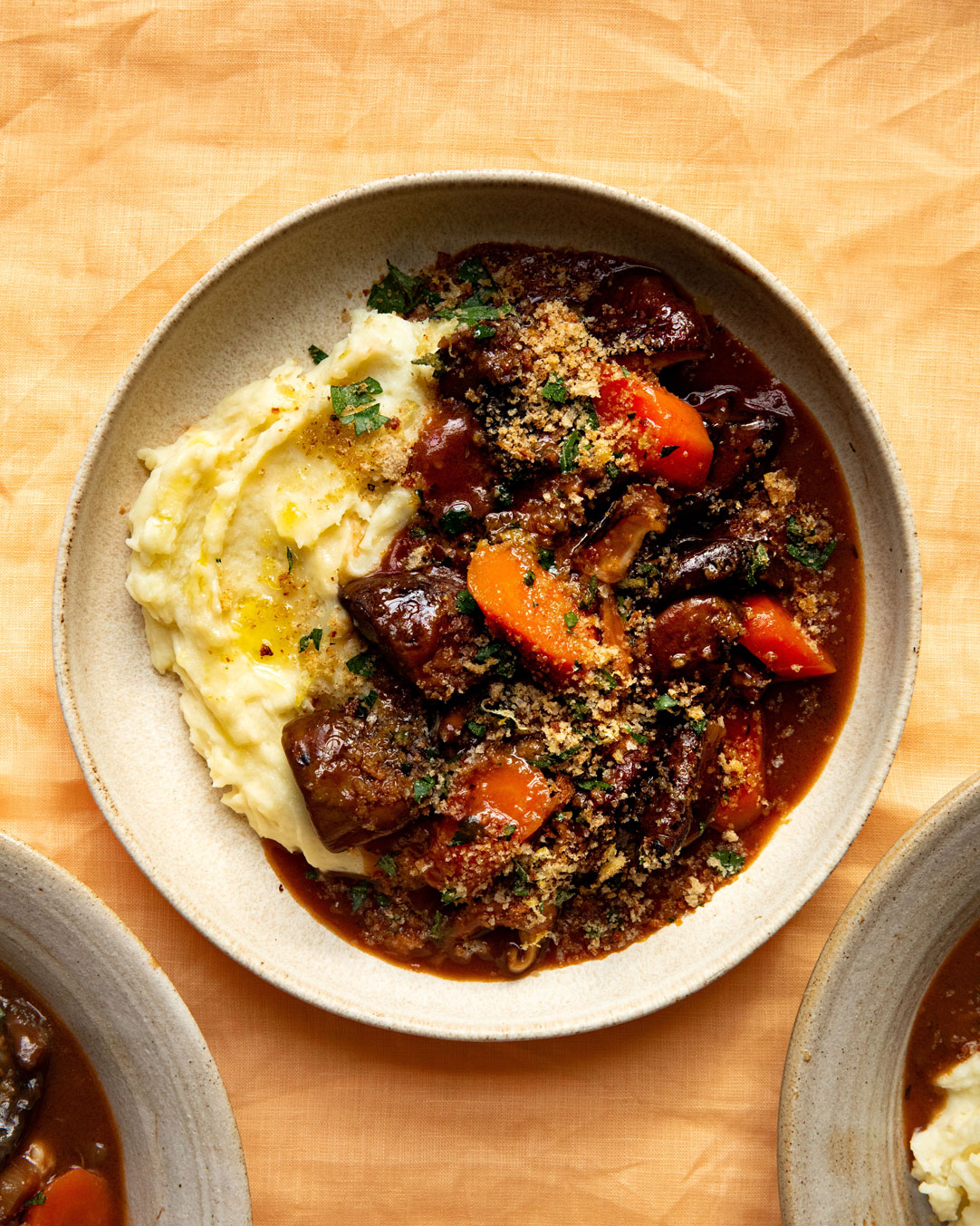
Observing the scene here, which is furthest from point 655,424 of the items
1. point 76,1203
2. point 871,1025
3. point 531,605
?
point 76,1203

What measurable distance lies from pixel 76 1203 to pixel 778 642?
363 cm

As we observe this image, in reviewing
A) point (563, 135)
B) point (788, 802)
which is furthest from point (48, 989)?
point (563, 135)

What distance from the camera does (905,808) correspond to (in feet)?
13.8

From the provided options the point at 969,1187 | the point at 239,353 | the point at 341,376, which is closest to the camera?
the point at 969,1187

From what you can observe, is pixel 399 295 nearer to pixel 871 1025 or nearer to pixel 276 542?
pixel 276 542

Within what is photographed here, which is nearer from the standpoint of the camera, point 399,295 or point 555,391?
point 555,391

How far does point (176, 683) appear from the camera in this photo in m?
4.16

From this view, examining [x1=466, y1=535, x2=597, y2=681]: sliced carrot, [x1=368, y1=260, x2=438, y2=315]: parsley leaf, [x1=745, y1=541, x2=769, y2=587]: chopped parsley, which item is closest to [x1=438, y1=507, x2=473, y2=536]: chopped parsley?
[x1=466, y1=535, x2=597, y2=681]: sliced carrot

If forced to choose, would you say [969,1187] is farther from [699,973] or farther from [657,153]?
[657,153]

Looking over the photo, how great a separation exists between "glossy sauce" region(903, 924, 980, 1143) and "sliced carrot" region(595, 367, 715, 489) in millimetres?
2267

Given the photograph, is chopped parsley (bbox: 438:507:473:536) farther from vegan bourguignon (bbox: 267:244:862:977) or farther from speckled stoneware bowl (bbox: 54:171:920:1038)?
speckled stoneware bowl (bbox: 54:171:920:1038)

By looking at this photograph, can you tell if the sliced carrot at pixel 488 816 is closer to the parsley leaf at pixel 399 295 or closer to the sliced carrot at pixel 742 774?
the sliced carrot at pixel 742 774

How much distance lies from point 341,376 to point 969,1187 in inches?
156

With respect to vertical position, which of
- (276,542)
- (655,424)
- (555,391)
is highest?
(555,391)
